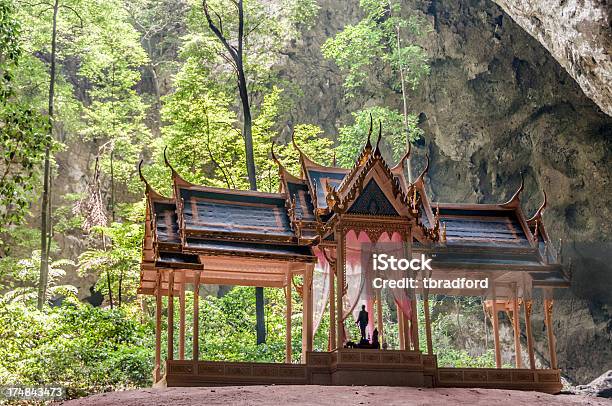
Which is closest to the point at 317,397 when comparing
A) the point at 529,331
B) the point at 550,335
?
the point at 529,331

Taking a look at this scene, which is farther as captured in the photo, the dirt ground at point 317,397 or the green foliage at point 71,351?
the green foliage at point 71,351

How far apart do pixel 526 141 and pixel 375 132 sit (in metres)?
6.00

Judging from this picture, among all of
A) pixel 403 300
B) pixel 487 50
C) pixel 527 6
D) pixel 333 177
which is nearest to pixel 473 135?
pixel 487 50

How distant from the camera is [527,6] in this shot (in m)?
21.3

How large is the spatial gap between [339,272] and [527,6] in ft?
36.3

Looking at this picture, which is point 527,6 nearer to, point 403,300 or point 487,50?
point 487,50

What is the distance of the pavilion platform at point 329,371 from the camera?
1401cm

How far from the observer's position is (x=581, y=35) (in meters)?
19.2

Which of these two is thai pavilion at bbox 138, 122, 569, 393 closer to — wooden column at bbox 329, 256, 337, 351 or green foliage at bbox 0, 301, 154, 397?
wooden column at bbox 329, 256, 337, 351

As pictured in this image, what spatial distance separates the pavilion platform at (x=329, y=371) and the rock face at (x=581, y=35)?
9252 millimetres

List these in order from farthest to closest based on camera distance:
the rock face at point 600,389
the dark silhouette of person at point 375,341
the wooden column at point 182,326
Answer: the rock face at point 600,389
the wooden column at point 182,326
the dark silhouette of person at point 375,341

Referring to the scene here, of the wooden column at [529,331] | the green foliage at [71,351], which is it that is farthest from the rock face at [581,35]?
the green foliage at [71,351]

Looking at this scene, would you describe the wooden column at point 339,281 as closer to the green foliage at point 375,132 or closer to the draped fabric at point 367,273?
the draped fabric at point 367,273

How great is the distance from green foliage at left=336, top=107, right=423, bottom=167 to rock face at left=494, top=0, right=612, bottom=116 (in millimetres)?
9014
